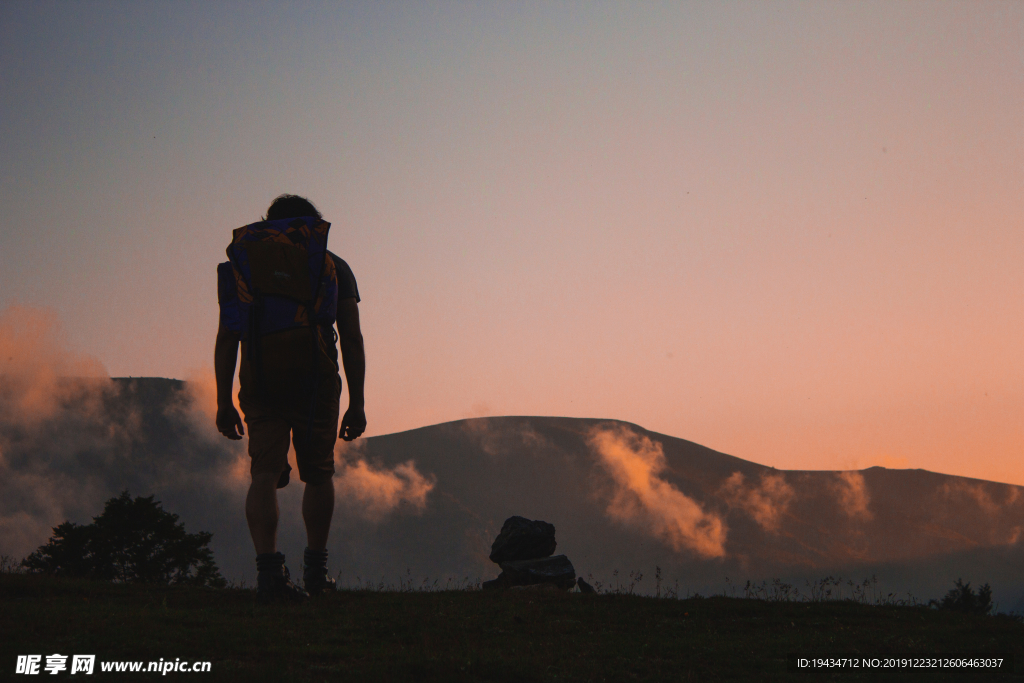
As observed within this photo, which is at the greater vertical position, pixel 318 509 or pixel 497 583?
pixel 318 509

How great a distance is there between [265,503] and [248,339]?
114cm

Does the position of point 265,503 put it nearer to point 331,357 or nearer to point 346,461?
point 331,357

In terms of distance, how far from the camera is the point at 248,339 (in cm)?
506

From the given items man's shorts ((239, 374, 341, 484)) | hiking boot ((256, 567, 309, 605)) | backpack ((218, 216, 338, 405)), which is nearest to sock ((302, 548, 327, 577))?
hiking boot ((256, 567, 309, 605))

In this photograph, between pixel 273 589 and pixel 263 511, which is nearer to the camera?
pixel 263 511

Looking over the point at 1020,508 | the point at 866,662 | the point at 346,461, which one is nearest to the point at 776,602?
the point at 866,662

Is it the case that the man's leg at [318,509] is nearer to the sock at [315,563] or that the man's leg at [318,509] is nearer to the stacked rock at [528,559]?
the sock at [315,563]

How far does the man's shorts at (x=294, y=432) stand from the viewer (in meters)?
5.16

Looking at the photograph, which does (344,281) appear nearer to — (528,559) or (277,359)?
(277,359)

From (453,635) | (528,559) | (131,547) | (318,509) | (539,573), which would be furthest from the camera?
(131,547)

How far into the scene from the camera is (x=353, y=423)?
548 cm

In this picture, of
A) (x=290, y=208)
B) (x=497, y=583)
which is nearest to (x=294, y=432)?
(x=290, y=208)

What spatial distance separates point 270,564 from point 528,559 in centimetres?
830

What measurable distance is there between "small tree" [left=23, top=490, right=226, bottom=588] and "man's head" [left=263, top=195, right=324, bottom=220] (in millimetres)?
31113
